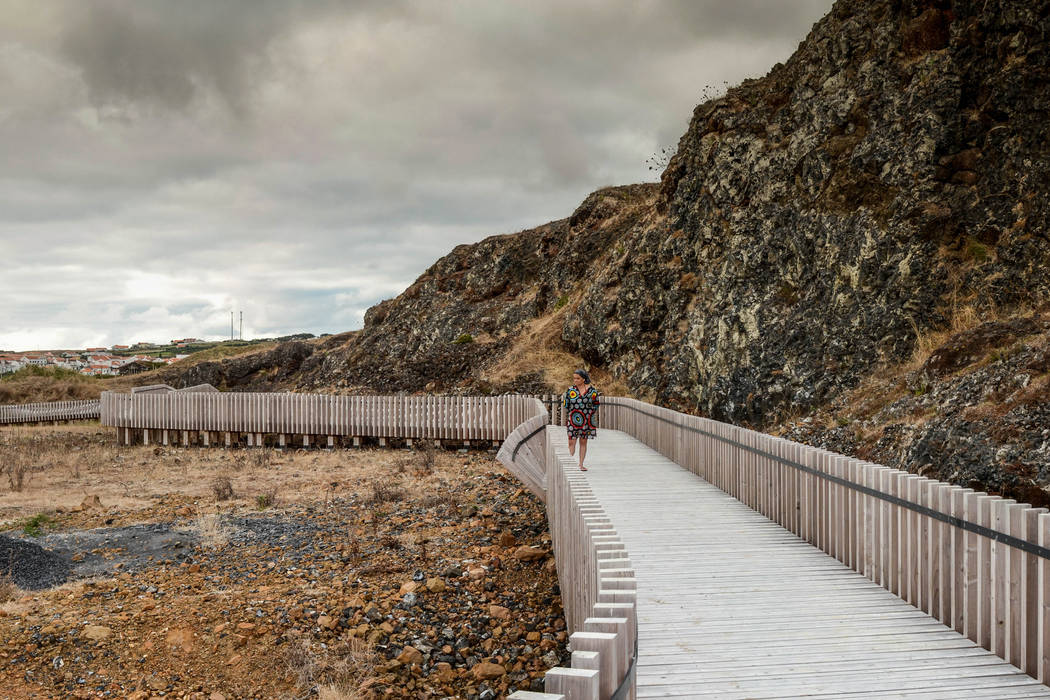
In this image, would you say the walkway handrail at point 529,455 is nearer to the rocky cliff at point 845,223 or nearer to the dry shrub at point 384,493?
the dry shrub at point 384,493

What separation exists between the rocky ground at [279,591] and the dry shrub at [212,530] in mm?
39

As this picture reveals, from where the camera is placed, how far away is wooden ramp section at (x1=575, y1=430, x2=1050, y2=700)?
4199 mm

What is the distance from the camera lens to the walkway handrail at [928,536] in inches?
172

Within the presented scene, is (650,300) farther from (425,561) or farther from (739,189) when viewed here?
(425,561)

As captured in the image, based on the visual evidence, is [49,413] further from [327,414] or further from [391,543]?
[391,543]

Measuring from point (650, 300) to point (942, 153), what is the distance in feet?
37.6

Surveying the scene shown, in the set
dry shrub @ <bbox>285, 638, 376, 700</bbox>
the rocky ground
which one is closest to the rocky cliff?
the rocky ground

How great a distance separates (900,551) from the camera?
5.75m

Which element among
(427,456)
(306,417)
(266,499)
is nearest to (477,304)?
(306,417)

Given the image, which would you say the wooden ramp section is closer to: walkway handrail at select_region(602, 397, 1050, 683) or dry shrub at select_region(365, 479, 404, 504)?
walkway handrail at select_region(602, 397, 1050, 683)

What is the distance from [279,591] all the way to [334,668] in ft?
7.73

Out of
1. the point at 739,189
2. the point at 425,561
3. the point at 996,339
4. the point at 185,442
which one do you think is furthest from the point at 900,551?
the point at 185,442

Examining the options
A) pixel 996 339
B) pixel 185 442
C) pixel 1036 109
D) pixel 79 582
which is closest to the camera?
pixel 79 582

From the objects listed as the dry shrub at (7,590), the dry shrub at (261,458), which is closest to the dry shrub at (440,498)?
the dry shrub at (7,590)
